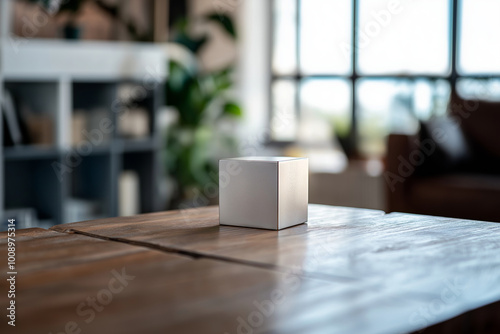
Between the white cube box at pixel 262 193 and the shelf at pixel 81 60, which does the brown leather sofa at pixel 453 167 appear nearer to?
the shelf at pixel 81 60

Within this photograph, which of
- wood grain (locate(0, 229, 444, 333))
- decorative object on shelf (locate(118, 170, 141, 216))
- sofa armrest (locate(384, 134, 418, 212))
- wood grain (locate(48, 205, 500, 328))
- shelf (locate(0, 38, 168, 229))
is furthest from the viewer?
decorative object on shelf (locate(118, 170, 141, 216))

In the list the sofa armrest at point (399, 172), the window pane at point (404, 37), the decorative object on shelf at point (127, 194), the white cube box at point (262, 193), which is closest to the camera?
the white cube box at point (262, 193)

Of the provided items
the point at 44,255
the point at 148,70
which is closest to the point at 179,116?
the point at 148,70

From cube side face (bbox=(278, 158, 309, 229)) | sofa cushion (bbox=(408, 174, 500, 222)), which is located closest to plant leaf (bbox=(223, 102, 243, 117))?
sofa cushion (bbox=(408, 174, 500, 222))

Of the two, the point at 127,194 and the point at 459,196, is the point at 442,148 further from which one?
the point at 127,194

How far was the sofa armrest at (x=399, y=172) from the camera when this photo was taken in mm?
3268

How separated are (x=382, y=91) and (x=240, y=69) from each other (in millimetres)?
1060

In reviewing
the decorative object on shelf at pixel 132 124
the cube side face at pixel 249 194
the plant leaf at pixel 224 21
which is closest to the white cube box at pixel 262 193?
the cube side face at pixel 249 194

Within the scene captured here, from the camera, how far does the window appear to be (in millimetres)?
4156

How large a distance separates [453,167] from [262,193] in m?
2.19

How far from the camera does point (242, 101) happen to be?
197 inches

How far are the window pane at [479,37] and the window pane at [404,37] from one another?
10 centimetres

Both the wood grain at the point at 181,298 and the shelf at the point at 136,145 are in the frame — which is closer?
the wood grain at the point at 181,298

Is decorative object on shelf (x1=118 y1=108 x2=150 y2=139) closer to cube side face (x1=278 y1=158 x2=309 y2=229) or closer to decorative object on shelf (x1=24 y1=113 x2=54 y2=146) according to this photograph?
decorative object on shelf (x1=24 y1=113 x2=54 y2=146)
